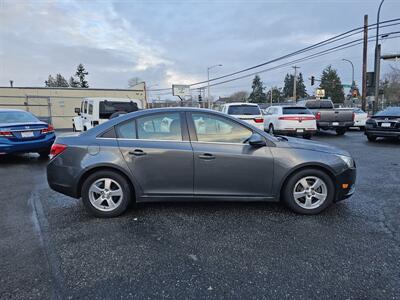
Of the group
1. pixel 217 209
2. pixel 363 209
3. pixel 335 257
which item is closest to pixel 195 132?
pixel 217 209

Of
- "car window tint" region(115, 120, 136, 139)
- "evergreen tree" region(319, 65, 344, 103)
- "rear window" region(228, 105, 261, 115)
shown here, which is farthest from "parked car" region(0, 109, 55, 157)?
"evergreen tree" region(319, 65, 344, 103)

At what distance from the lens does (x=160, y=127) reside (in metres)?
3.92

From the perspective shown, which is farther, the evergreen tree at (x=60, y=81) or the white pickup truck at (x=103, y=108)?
the evergreen tree at (x=60, y=81)

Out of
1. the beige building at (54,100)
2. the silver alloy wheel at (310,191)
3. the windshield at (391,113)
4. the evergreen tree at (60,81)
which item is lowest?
the silver alloy wheel at (310,191)

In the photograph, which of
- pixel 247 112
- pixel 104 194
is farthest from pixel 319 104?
pixel 104 194

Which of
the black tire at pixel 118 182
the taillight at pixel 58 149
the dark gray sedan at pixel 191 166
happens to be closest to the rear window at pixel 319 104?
the dark gray sedan at pixel 191 166

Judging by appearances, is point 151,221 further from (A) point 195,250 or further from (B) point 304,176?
(B) point 304,176

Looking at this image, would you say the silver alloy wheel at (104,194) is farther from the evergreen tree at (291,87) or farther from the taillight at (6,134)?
the evergreen tree at (291,87)

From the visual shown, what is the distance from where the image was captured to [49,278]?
2516 mm

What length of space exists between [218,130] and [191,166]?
2.09ft

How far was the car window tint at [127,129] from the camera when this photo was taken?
3.88 metres

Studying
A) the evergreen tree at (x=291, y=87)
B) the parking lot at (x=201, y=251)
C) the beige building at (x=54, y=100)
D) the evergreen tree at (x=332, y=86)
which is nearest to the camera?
the parking lot at (x=201, y=251)

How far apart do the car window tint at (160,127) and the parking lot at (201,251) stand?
110cm

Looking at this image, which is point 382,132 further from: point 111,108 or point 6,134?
point 6,134
